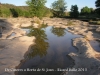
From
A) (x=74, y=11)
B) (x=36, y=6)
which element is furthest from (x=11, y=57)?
(x=74, y=11)

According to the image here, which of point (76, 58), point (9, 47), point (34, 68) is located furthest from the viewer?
point (9, 47)

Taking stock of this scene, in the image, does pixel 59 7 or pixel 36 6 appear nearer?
pixel 36 6

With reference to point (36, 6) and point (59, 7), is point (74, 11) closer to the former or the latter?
point (59, 7)

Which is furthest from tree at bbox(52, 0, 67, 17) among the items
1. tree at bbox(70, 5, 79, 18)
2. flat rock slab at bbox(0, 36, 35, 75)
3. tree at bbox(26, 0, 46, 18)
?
flat rock slab at bbox(0, 36, 35, 75)

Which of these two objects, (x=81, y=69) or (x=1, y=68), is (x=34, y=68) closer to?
(x=1, y=68)

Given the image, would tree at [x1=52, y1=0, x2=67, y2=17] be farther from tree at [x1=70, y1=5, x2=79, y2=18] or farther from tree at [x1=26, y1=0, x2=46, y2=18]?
tree at [x1=26, y1=0, x2=46, y2=18]

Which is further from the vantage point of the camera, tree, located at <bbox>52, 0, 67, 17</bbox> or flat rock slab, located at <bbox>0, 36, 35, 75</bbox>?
tree, located at <bbox>52, 0, 67, 17</bbox>

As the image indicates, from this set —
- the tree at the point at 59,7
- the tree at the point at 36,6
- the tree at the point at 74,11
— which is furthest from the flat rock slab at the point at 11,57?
the tree at the point at 59,7

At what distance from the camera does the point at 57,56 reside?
11.9m

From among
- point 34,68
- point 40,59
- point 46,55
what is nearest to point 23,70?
point 34,68

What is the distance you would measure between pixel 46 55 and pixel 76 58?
2.66 metres

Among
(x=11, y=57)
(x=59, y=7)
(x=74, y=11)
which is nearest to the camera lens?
(x=11, y=57)

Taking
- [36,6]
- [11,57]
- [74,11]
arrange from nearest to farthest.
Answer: [11,57] → [36,6] → [74,11]

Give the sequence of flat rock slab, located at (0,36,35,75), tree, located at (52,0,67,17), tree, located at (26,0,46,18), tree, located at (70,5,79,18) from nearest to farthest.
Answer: flat rock slab, located at (0,36,35,75) → tree, located at (26,0,46,18) → tree, located at (70,5,79,18) → tree, located at (52,0,67,17)
